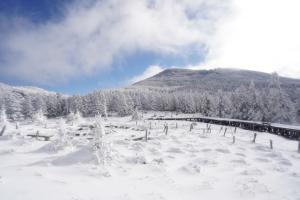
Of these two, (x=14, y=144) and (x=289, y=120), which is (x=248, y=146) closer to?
(x=14, y=144)

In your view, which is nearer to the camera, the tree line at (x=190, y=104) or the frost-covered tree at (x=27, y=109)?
the tree line at (x=190, y=104)

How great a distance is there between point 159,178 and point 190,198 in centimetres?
300

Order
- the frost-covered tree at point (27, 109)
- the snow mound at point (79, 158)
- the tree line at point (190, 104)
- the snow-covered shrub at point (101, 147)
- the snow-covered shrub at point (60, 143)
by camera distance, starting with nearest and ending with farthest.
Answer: the snow-covered shrub at point (101, 147)
the snow mound at point (79, 158)
the snow-covered shrub at point (60, 143)
the tree line at point (190, 104)
the frost-covered tree at point (27, 109)

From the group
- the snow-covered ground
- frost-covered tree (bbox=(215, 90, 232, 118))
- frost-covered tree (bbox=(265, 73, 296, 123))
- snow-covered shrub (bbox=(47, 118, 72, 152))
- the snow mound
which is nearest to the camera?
the snow-covered ground

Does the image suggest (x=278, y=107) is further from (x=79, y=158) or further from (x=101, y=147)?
(x=79, y=158)

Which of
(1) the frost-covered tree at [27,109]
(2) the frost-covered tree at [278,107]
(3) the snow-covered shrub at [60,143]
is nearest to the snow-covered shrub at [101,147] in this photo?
(3) the snow-covered shrub at [60,143]

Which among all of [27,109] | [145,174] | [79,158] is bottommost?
[145,174]

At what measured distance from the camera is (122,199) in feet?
33.4

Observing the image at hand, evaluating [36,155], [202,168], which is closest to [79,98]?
[36,155]

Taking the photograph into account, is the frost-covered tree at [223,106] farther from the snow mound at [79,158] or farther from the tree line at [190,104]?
the snow mound at [79,158]

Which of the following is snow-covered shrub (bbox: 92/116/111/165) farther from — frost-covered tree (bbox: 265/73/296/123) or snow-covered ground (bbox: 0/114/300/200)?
frost-covered tree (bbox: 265/73/296/123)

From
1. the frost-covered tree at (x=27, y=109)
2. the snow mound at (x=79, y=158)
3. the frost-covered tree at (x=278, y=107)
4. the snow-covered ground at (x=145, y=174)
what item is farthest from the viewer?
the frost-covered tree at (x=27, y=109)

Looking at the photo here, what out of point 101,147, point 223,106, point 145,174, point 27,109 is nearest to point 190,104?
point 223,106

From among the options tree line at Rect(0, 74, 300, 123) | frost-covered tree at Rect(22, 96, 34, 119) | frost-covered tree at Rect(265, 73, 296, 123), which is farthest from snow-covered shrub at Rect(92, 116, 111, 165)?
frost-covered tree at Rect(22, 96, 34, 119)
